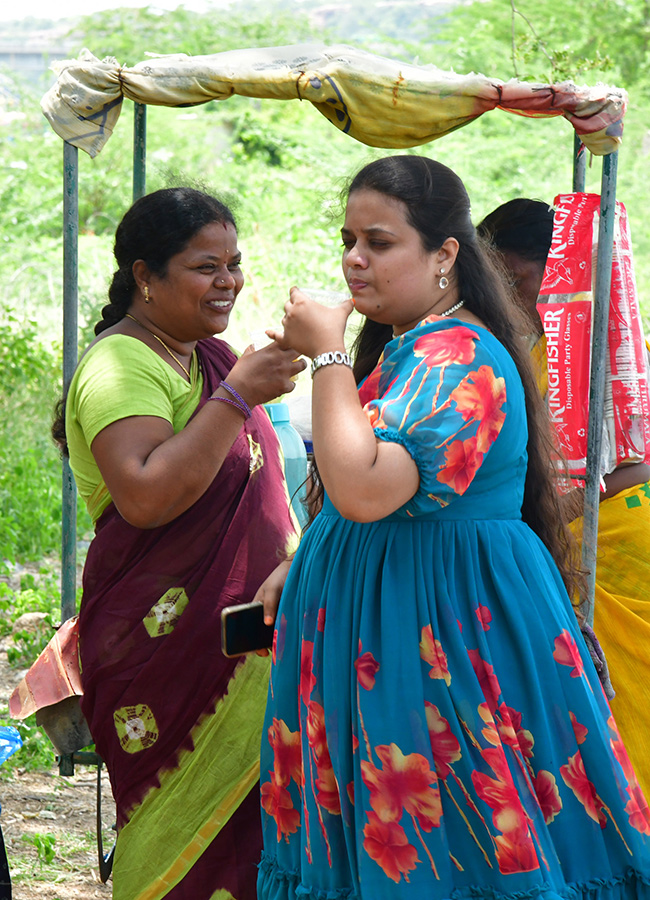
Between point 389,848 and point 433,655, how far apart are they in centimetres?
34

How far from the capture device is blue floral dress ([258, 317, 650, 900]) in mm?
1735

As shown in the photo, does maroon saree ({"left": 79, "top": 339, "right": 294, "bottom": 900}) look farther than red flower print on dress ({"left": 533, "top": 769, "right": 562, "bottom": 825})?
Yes

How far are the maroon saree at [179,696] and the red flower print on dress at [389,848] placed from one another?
74cm

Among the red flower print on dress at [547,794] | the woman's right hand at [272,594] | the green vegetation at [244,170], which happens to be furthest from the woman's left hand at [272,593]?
the green vegetation at [244,170]

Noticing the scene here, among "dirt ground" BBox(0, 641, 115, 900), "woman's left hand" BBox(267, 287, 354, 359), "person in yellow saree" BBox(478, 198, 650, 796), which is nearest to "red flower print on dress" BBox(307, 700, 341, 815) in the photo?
"woman's left hand" BBox(267, 287, 354, 359)

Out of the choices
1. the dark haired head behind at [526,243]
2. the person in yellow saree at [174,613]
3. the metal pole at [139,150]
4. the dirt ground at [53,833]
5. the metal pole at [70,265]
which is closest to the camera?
the person in yellow saree at [174,613]

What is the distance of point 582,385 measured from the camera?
7.61 ft

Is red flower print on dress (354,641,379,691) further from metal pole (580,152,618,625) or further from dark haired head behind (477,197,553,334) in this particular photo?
dark haired head behind (477,197,553,334)

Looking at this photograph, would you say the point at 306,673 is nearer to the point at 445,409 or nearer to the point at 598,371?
the point at 445,409

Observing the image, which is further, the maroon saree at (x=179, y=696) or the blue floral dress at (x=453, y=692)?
the maroon saree at (x=179, y=696)

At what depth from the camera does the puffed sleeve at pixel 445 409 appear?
5.62 feet

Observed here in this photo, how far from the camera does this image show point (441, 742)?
1771 millimetres

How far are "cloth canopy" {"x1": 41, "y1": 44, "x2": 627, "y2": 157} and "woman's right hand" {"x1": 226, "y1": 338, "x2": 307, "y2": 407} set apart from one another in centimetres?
51

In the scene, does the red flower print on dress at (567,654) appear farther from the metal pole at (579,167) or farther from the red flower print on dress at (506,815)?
the metal pole at (579,167)
